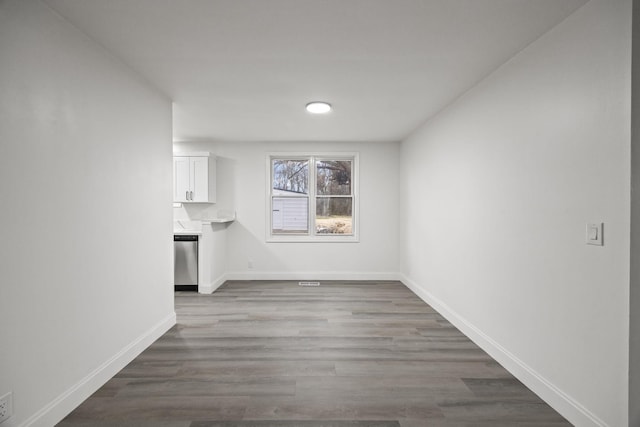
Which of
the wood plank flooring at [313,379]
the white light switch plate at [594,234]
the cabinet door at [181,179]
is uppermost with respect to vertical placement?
the cabinet door at [181,179]

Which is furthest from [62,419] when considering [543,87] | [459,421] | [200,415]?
[543,87]

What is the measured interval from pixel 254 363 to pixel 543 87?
2855 millimetres

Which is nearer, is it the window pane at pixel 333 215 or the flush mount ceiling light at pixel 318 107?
the flush mount ceiling light at pixel 318 107

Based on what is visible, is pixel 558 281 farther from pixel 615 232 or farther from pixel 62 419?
pixel 62 419

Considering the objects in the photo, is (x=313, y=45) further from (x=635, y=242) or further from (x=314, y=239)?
(x=314, y=239)

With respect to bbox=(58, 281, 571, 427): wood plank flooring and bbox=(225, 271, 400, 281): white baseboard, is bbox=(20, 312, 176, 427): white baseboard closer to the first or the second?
bbox=(58, 281, 571, 427): wood plank flooring

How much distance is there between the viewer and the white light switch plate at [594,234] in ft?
6.11

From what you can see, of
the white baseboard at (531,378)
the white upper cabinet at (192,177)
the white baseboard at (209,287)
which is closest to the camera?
the white baseboard at (531,378)

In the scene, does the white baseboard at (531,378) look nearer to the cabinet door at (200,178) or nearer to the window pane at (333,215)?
the window pane at (333,215)

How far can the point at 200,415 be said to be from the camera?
2.09m

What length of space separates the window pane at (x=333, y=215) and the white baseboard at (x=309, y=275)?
2.40 feet

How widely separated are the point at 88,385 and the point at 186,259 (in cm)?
295

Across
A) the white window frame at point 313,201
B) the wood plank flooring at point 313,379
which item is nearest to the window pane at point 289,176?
the white window frame at point 313,201

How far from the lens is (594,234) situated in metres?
1.89
